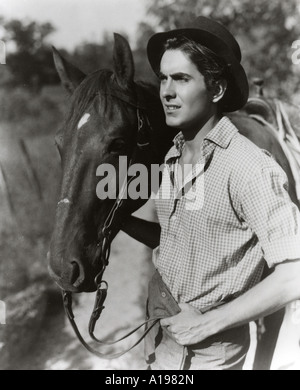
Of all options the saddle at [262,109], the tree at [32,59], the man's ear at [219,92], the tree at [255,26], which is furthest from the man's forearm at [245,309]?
the tree at [32,59]

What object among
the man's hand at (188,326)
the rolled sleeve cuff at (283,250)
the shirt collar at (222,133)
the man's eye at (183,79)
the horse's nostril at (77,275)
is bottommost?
the man's hand at (188,326)

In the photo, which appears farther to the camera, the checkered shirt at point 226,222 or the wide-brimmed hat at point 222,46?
the wide-brimmed hat at point 222,46

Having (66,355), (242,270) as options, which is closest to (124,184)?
(242,270)

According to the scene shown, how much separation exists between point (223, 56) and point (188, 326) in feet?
2.97

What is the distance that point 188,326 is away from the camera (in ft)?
4.18

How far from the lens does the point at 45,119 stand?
545 centimetres

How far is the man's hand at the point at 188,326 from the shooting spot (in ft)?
4.08

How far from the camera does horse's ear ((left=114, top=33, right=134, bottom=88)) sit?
1.59 meters

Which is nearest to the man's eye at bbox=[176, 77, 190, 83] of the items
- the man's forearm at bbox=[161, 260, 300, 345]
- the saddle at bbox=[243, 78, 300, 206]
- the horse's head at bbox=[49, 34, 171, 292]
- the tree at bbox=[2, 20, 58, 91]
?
the horse's head at bbox=[49, 34, 171, 292]

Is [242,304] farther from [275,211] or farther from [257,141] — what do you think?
[257,141]

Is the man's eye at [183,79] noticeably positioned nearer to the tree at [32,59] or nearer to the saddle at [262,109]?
the saddle at [262,109]

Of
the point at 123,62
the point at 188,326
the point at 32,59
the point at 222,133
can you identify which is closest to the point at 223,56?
the point at 222,133

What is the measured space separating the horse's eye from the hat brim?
36 centimetres

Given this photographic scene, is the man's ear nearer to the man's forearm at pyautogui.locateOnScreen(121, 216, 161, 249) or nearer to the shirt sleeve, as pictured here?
the shirt sleeve
